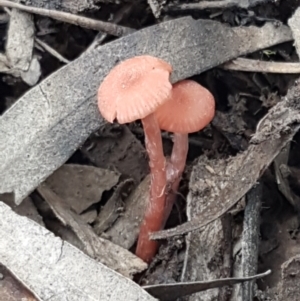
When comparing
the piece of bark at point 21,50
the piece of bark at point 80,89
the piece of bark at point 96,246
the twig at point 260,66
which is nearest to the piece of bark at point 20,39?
the piece of bark at point 21,50

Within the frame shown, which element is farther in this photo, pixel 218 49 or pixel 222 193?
pixel 218 49

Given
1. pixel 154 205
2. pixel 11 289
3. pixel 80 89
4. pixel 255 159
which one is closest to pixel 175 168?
pixel 154 205

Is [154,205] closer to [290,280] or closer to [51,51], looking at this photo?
[290,280]

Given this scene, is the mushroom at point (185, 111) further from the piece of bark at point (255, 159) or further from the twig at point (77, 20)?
the twig at point (77, 20)

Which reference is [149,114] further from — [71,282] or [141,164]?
[71,282]

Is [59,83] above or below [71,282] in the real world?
above

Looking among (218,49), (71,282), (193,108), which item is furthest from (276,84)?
(71,282)
